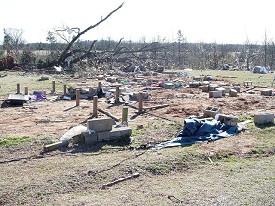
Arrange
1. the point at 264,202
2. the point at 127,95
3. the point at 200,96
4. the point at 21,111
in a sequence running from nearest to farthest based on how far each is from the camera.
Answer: the point at 264,202 → the point at 21,111 → the point at 127,95 → the point at 200,96

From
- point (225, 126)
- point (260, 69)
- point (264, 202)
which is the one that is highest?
point (260, 69)

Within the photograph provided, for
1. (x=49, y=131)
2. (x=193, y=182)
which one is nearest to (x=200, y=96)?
(x=49, y=131)

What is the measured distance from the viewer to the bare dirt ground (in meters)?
4.31

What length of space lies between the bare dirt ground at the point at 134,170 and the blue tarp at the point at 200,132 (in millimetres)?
225

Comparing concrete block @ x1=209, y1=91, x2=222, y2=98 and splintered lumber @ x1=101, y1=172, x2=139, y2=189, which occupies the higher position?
concrete block @ x1=209, y1=91, x2=222, y2=98

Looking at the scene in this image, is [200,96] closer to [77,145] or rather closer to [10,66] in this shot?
[77,145]

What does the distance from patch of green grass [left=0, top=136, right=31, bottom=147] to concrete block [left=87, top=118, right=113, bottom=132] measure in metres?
1.25

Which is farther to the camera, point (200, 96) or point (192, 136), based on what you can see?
point (200, 96)

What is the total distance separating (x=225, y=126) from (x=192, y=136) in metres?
0.97

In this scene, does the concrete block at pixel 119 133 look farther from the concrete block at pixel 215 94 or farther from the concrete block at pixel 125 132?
the concrete block at pixel 215 94

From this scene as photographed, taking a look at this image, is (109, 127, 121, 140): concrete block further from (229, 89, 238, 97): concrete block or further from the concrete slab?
(229, 89, 238, 97): concrete block

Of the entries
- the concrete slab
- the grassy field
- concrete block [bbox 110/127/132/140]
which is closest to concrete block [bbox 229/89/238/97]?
the grassy field

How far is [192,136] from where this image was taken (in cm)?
694

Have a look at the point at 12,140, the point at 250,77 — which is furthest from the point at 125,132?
the point at 250,77
